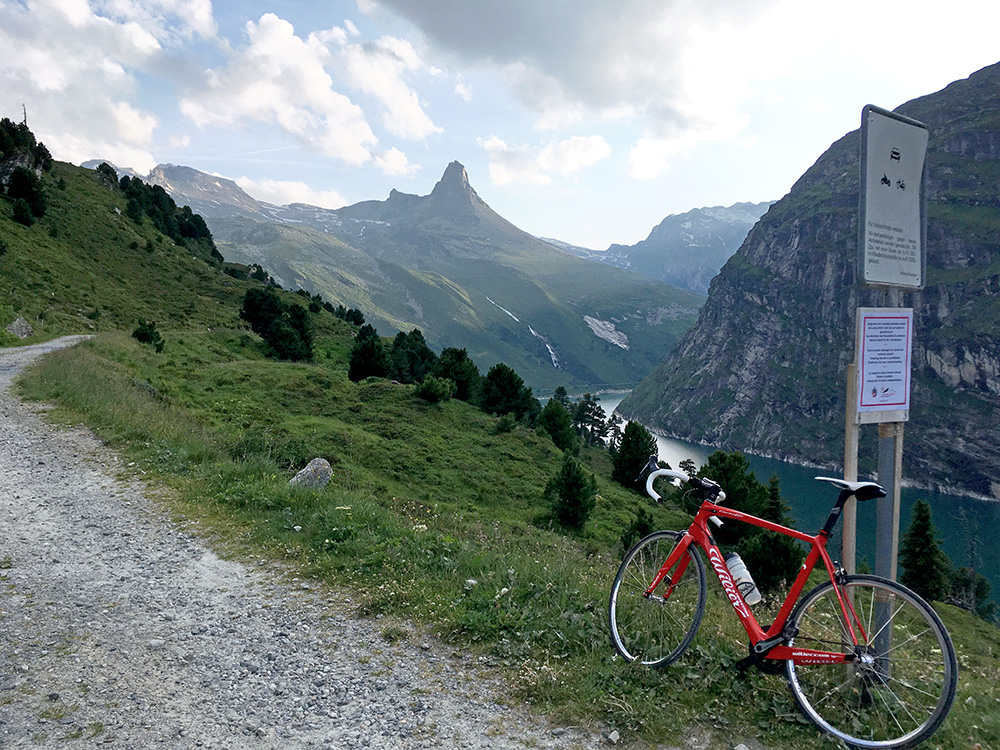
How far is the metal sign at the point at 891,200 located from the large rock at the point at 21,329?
4484 centimetres

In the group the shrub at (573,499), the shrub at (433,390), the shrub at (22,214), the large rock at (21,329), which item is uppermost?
the shrub at (22,214)

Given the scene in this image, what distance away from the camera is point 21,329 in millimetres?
36188

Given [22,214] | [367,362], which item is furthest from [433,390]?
[22,214]

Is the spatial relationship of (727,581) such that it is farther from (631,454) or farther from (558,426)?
(558,426)

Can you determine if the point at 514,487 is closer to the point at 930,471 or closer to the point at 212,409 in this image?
the point at 212,409

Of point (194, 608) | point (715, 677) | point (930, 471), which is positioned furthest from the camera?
point (930, 471)

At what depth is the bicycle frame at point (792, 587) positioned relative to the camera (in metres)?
5.11

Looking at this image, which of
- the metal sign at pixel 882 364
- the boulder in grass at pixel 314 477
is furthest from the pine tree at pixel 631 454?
the metal sign at pixel 882 364

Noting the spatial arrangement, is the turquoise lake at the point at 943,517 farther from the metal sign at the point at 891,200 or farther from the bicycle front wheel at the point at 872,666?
the bicycle front wheel at the point at 872,666

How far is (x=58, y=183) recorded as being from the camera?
69.1 meters

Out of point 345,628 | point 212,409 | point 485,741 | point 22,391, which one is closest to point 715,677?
point 485,741

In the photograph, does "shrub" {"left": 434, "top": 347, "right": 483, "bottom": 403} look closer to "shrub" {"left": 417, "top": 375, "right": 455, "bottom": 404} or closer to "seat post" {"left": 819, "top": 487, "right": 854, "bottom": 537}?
"shrub" {"left": 417, "top": 375, "right": 455, "bottom": 404}

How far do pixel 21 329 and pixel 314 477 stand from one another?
119 feet

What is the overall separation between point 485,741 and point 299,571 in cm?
459
